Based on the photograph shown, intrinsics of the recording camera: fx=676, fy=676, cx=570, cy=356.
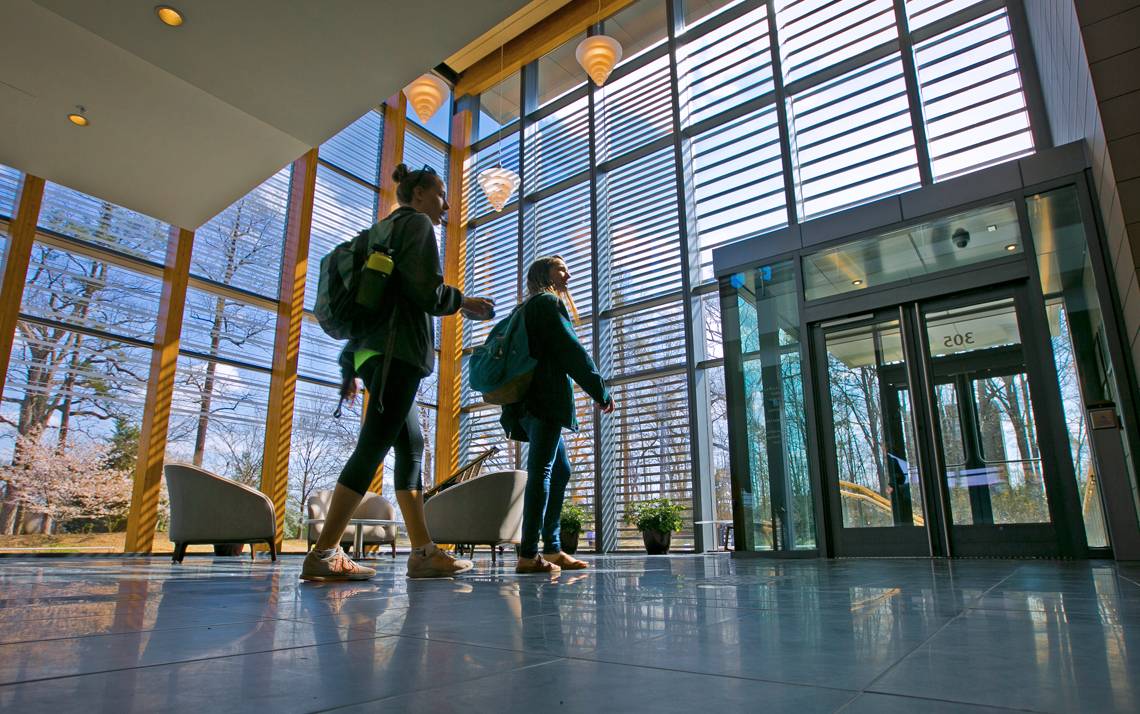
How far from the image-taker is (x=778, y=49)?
803 cm

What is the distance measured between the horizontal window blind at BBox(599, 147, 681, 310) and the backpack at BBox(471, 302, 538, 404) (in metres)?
5.55

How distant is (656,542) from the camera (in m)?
7.31

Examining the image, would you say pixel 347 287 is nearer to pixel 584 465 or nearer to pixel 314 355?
pixel 584 465

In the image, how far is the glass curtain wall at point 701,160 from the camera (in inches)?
266

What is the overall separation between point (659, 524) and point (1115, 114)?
5354 millimetres

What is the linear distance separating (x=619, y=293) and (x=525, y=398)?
5.96m

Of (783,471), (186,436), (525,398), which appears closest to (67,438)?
(186,436)

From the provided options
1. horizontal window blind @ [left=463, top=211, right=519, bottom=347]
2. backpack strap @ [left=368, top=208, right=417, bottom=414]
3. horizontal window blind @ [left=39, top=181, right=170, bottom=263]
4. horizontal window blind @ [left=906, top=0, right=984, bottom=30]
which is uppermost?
horizontal window blind @ [left=906, top=0, right=984, bottom=30]

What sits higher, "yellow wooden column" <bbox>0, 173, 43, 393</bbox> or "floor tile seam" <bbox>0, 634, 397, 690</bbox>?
"yellow wooden column" <bbox>0, 173, 43, 393</bbox>

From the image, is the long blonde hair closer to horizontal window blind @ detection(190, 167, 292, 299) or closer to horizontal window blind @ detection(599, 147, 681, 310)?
horizontal window blind @ detection(599, 147, 681, 310)

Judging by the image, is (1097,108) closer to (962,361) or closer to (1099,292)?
(1099,292)

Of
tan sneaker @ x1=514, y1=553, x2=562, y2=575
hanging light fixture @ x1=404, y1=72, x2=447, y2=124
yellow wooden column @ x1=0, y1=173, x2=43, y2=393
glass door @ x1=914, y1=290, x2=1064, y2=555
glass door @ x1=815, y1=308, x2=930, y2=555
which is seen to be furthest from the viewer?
hanging light fixture @ x1=404, y1=72, x2=447, y2=124

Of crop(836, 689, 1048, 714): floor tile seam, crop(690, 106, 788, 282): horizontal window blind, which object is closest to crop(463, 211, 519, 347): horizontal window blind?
crop(690, 106, 788, 282): horizontal window blind

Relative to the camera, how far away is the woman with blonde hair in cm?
271
